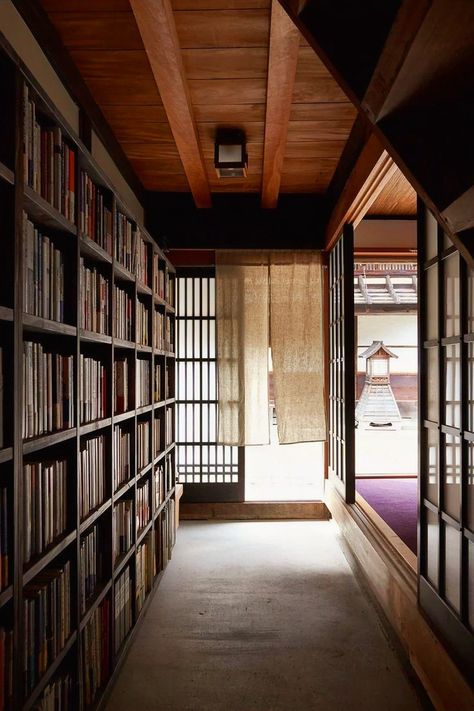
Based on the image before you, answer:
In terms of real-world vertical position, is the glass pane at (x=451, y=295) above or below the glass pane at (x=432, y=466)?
above

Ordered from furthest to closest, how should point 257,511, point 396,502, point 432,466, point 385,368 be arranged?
point 385,368 < point 257,511 < point 396,502 < point 432,466

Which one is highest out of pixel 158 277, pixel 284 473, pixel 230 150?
pixel 230 150

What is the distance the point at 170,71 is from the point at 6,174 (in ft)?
4.45

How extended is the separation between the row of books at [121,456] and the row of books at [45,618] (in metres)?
0.65

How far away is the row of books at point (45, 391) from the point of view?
4.53ft

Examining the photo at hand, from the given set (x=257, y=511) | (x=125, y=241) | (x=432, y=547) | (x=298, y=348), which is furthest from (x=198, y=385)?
(x=432, y=547)

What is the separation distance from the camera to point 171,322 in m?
4.04

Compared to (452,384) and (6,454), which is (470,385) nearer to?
(452,384)

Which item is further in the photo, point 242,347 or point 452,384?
point 242,347

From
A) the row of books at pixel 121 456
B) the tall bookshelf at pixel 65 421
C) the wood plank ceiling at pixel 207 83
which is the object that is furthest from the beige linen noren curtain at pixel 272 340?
the row of books at pixel 121 456

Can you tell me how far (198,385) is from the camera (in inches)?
185

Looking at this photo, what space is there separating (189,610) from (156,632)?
28 cm

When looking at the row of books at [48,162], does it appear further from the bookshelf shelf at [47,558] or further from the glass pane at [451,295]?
the glass pane at [451,295]

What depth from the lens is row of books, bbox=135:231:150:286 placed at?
268 cm
